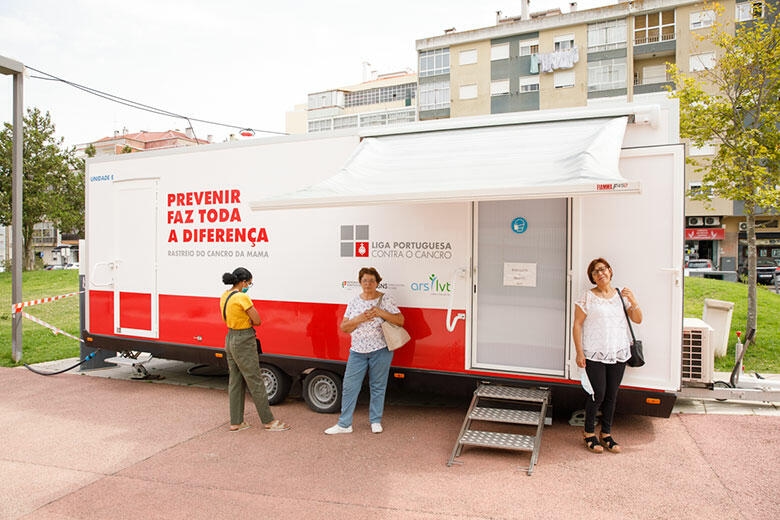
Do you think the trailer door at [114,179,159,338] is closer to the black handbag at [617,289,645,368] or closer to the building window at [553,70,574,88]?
the black handbag at [617,289,645,368]

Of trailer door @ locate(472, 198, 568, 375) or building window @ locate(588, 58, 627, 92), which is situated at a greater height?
building window @ locate(588, 58, 627, 92)

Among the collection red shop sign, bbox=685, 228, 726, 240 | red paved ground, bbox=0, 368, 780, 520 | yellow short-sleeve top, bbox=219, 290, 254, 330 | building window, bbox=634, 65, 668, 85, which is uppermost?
building window, bbox=634, 65, 668, 85

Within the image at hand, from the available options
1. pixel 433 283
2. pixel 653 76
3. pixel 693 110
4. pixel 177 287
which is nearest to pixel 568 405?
pixel 433 283

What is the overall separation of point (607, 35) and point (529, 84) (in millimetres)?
5083

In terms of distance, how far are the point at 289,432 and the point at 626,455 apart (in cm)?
298

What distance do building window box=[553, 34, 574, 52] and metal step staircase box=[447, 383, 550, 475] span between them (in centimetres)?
3463

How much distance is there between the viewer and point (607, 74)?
35094 millimetres

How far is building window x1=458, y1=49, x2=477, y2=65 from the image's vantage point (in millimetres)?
Result: 38281

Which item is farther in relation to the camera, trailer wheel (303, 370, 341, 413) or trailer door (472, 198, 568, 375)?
trailer wheel (303, 370, 341, 413)

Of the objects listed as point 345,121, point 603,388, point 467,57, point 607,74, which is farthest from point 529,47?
point 603,388

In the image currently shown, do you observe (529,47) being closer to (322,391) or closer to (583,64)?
(583,64)


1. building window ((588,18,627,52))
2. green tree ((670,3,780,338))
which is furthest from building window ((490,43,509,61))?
green tree ((670,3,780,338))

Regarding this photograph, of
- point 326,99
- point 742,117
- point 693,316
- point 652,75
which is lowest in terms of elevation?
point 693,316

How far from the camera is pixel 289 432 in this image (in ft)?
18.6
